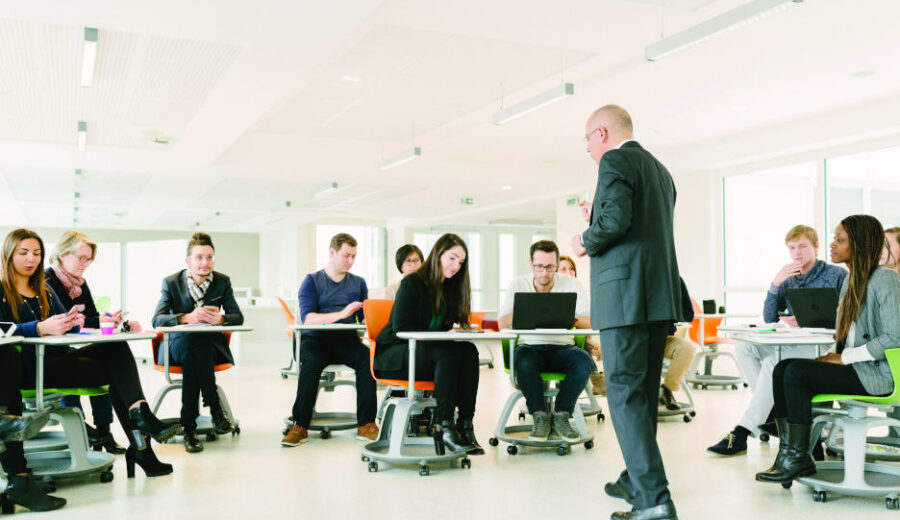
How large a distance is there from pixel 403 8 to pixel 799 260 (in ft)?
10.3

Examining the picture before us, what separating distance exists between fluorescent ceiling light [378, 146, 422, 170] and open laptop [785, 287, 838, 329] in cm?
576

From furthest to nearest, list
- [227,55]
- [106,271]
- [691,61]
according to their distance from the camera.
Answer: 1. [106,271]
2. [691,61]
3. [227,55]

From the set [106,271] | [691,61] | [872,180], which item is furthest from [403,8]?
[106,271]

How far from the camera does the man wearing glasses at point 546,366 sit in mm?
4336

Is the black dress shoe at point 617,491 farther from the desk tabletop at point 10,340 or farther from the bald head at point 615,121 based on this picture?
the desk tabletop at point 10,340

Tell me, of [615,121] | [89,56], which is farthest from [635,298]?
[89,56]

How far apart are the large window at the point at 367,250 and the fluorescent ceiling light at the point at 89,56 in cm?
1315

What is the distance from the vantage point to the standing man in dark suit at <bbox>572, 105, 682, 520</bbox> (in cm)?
274

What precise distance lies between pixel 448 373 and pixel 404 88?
4498 mm

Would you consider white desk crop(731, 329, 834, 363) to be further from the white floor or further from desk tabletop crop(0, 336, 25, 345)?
desk tabletop crop(0, 336, 25, 345)

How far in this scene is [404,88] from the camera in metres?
7.75

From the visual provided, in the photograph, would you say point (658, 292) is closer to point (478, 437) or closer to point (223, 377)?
point (478, 437)

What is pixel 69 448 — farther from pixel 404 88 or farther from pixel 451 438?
pixel 404 88

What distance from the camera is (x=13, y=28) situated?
5.56 meters
